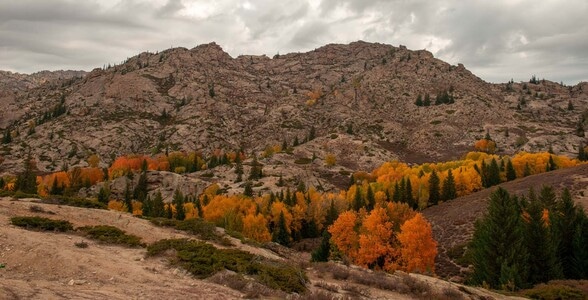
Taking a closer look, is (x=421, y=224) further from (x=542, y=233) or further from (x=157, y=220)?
(x=157, y=220)

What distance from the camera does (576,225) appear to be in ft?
170

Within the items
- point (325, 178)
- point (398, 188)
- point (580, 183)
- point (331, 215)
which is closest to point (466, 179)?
point (398, 188)

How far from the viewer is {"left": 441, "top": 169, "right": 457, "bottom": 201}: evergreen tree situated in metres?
120

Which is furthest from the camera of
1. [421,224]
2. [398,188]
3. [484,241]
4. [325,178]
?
[325,178]

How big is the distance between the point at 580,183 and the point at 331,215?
6213 cm

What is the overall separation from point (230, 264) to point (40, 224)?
46.8 feet

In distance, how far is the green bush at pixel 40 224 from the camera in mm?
25859

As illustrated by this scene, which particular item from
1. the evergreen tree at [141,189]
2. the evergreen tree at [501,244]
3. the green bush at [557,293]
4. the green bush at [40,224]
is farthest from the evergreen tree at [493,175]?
the green bush at [40,224]

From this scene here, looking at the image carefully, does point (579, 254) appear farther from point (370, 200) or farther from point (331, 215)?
point (370, 200)

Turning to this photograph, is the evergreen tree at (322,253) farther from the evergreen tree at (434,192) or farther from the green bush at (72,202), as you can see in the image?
the evergreen tree at (434,192)

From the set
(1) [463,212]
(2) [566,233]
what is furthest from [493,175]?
(2) [566,233]

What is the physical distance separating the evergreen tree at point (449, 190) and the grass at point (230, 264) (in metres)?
107

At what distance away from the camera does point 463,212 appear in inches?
3760

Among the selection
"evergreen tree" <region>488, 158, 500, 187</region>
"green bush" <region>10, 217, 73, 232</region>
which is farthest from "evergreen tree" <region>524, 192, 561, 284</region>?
"evergreen tree" <region>488, 158, 500, 187</region>
